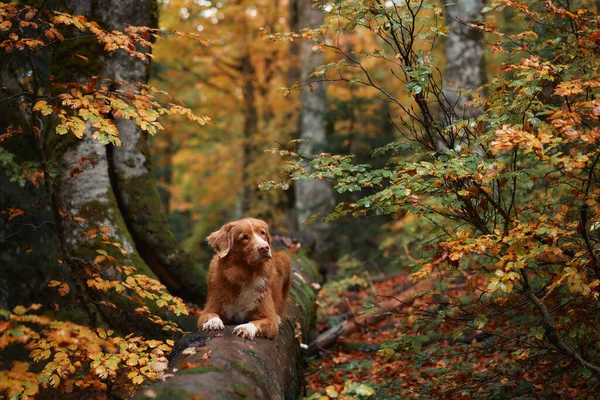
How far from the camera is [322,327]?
9.18 metres

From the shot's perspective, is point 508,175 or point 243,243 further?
point 243,243

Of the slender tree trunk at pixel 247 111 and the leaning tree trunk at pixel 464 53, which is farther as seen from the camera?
the slender tree trunk at pixel 247 111

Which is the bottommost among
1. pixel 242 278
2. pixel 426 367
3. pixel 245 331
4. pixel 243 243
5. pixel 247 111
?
pixel 426 367

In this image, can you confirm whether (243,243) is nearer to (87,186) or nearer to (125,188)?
(87,186)

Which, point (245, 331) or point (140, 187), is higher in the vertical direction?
point (140, 187)

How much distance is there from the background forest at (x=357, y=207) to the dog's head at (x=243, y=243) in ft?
1.74

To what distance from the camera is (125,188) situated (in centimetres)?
761

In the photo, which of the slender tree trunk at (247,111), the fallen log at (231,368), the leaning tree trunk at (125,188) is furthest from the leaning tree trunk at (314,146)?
the fallen log at (231,368)

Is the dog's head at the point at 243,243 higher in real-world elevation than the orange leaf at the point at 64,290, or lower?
higher

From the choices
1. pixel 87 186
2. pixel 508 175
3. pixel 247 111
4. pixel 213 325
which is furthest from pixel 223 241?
pixel 247 111

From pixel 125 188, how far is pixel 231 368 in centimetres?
467

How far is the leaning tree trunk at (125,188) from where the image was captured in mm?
7031

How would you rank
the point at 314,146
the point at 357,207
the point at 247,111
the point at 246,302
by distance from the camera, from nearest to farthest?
the point at 246,302 → the point at 357,207 → the point at 314,146 → the point at 247,111

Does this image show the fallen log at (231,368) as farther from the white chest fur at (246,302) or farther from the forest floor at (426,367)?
the forest floor at (426,367)
